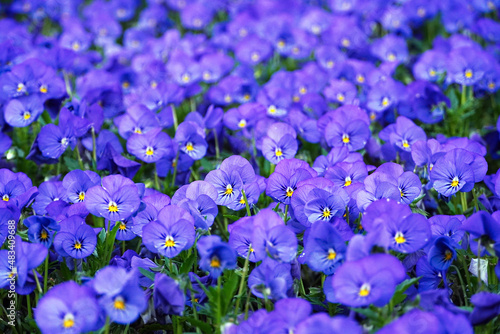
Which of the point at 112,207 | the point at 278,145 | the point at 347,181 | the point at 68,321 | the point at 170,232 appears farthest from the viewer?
the point at 278,145

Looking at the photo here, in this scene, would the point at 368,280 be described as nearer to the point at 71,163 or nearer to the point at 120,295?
the point at 120,295

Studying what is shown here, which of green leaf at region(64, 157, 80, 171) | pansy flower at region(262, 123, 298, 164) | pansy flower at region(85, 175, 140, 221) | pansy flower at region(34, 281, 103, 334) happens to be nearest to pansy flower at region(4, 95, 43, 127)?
green leaf at region(64, 157, 80, 171)

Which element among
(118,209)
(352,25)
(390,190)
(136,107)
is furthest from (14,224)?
(352,25)

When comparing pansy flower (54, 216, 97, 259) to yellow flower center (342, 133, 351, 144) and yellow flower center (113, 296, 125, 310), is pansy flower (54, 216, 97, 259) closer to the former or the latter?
Answer: yellow flower center (113, 296, 125, 310)

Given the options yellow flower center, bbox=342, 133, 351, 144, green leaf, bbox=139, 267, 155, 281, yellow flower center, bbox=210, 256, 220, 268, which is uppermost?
yellow flower center, bbox=210, 256, 220, 268

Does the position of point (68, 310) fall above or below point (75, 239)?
above

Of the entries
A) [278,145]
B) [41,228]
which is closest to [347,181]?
[278,145]

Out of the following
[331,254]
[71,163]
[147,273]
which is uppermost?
[331,254]

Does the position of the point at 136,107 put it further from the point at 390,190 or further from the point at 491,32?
the point at 491,32
